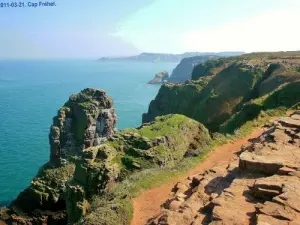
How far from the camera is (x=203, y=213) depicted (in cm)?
1479

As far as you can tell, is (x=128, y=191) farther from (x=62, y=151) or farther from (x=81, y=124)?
(x=81, y=124)

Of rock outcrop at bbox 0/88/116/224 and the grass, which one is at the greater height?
the grass

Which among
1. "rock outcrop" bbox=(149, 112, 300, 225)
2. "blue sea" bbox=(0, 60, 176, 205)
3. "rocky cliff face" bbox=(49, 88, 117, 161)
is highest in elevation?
"rock outcrop" bbox=(149, 112, 300, 225)

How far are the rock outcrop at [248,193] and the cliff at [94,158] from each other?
11.7 feet

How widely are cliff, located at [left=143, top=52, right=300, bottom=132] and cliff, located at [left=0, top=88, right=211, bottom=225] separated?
35.8ft

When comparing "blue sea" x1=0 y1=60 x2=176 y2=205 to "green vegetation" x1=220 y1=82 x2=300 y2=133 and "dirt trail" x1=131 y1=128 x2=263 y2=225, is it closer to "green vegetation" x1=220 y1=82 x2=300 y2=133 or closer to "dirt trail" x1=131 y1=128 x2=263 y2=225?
"green vegetation" x1=220 y1=82 x2=300 y2=133

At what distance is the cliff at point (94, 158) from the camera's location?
1046 inches

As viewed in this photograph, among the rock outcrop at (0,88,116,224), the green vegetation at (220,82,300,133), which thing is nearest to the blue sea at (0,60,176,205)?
the rock outcrop at (0,88,116,224)

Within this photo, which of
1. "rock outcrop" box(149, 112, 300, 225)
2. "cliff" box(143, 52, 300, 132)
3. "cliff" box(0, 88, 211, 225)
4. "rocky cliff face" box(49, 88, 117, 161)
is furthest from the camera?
"rocky cliff face" box(49, 88, 117, 161)

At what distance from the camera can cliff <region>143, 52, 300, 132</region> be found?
4459 centimetres

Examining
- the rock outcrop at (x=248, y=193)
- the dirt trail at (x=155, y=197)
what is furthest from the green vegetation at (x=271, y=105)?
the rock outcrop at (x=248, y=193)

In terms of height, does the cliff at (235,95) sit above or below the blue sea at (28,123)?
above

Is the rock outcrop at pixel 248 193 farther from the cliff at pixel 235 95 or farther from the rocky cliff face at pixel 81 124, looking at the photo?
the rocky cliff face at pixel 81 124

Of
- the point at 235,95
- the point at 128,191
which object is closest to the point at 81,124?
the point at 235,95
